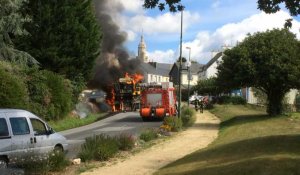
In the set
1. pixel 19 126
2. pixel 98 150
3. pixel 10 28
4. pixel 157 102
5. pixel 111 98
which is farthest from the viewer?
pixel 111 98

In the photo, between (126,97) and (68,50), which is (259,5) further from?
(126,97)

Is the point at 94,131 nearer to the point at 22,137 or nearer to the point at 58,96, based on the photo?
the point at 58,96

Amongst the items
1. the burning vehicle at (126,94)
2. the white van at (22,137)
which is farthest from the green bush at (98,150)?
the burning vehicle at (126,94)

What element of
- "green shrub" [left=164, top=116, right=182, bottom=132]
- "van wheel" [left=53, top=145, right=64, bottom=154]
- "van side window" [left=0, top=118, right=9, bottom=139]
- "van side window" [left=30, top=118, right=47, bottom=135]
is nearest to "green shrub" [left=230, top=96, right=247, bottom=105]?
"green shrub" [left=164, top=116, right=182, bottom=132]

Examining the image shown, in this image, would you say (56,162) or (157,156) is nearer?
(56,162)

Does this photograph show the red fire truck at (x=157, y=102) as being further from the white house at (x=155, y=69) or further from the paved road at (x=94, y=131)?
the white house at (x=155, y=69)

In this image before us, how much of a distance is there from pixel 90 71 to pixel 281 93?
15.6 metres

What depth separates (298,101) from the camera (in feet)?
212

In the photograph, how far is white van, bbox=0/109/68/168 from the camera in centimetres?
1391

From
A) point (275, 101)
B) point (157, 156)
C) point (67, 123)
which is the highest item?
point (275, 101)

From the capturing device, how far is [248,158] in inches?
506

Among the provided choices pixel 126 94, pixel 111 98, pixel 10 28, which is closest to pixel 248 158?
pixel 10 28

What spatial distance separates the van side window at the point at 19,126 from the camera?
1452 cm

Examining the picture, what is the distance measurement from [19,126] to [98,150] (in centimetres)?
260
